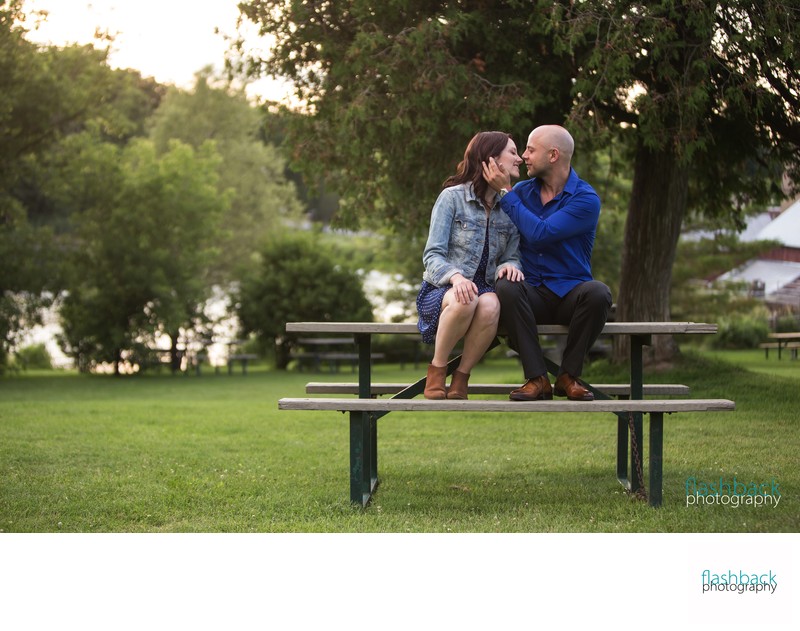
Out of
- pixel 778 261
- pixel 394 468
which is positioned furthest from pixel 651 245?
pixel 394 468

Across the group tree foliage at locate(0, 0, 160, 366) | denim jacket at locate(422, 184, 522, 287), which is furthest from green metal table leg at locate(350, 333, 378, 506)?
tree foliage at locate(0, 0, 160, 366)

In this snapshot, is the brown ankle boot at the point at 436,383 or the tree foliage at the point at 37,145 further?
the tree foliage at the point at 37,145

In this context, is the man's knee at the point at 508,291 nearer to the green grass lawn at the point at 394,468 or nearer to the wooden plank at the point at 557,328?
the wooden plank at the point at 557,328

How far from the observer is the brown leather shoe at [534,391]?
4895mm

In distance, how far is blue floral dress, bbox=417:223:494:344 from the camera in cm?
501

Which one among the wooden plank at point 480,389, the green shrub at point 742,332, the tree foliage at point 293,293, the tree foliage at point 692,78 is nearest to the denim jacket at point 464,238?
the wooden plank at point 480,389

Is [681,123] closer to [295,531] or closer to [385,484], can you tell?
[385,484]

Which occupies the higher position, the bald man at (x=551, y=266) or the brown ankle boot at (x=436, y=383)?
the bald man at (x=551, y=266)

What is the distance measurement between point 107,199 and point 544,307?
17149 millimetres

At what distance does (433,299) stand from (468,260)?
278mm

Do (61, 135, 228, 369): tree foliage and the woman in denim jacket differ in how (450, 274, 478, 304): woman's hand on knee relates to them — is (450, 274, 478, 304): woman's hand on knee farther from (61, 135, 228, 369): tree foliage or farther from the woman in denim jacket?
(61, 135, 228, 369): tree foliage

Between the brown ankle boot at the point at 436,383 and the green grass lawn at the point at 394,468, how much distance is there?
1.95ft

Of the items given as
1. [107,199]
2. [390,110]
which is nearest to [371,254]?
[107,199]
